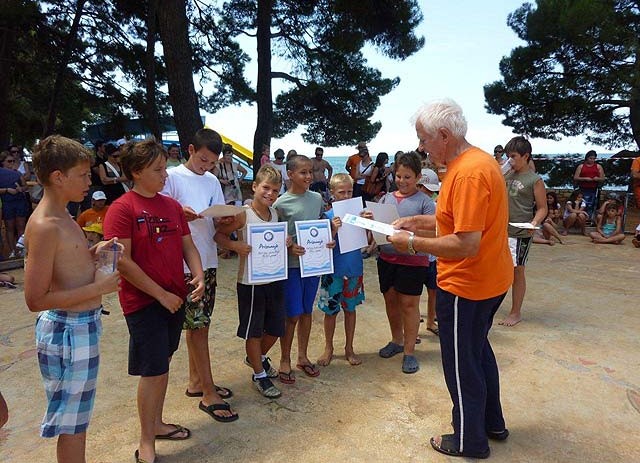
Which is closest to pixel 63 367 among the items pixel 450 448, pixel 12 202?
pixel 450 448

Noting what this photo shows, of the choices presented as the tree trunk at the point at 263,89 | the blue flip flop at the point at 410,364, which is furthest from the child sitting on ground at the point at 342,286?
the tree trunk at the point at 263,89

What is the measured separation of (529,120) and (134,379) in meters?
14.7

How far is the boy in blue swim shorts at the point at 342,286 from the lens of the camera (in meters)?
3.68

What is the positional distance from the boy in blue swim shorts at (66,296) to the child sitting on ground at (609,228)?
33.1 feet

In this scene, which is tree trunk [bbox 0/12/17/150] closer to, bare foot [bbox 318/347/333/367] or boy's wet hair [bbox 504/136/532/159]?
bare foot [bbox 318/347/333/367]

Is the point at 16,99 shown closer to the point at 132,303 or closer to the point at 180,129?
the point at 180,129

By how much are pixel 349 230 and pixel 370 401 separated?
1.28 meters

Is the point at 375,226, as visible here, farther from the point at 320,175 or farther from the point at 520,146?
the point at 320,175

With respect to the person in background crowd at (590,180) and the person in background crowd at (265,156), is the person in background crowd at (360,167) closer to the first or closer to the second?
the person in background crowd at (265,156)

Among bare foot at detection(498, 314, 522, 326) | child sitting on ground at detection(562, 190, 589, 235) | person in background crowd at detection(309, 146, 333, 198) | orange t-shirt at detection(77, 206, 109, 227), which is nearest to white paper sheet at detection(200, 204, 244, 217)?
bare foot at detection(498, 314, 522, 326)

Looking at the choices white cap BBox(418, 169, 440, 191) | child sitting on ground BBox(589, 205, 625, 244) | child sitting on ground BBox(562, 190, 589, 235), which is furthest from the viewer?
child sitting on ground BBox(562, 190, 589, 235)

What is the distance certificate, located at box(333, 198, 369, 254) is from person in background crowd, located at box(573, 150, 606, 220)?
31.4ft

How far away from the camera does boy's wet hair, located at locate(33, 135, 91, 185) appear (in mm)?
1954

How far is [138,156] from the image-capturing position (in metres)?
2.38
